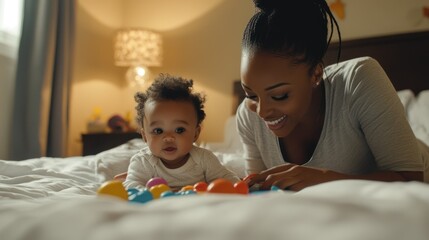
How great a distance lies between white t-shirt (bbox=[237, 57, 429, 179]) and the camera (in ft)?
3.72

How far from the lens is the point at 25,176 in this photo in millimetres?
1436

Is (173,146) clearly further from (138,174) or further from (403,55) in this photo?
(403,55)

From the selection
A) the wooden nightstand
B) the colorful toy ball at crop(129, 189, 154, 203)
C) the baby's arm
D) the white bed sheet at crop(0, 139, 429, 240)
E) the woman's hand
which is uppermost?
the white bed sheet at crop(0, 139, 429, 240)

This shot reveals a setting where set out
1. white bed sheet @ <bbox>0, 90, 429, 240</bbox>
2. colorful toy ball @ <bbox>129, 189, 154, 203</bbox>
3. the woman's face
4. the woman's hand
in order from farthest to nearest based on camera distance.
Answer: the woman's face
the woman's hand
colorful toy ball @ <bbox>129, 189, 154, 203</bbox>
white bed sheet @ <bbox>0, 90, 429, 240</bbox>

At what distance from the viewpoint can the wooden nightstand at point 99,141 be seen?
3477mm

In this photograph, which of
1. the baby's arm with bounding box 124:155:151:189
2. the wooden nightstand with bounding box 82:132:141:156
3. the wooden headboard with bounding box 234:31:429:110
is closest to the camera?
the baby's arm with bounding box 124:155:151:189

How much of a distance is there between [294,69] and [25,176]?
0.92 metres

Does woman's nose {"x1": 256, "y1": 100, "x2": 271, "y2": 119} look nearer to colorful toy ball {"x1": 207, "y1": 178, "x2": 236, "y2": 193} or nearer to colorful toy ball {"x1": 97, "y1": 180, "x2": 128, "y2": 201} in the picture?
colorful toy ball {"x1": 207, "y1": 178, "x2": 236, "y2": 193}

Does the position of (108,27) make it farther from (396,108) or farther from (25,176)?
(396,108)

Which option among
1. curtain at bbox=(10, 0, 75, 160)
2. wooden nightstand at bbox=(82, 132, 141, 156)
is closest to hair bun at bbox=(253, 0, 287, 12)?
curtain at bbox=(10, 0, 75, 160)

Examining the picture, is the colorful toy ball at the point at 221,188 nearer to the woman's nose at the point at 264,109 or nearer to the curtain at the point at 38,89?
the woman's nose at the point at 264,109

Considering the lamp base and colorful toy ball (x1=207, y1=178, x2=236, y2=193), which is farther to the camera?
the lamp base

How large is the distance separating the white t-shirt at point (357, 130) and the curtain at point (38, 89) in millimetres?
2105

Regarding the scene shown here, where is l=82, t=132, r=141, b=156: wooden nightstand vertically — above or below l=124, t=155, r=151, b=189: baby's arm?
below
